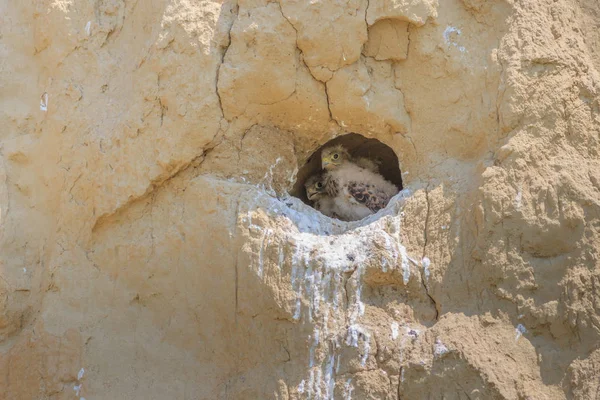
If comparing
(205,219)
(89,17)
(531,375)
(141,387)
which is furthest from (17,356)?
(531,375)

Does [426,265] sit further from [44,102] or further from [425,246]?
[44,102]

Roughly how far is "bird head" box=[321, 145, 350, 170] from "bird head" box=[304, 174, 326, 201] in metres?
0.16

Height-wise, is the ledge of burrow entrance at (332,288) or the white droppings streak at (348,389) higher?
the ledge of burrow entrance at (332,288)

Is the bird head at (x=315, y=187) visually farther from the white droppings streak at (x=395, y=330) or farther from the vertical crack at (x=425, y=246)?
the white droppings streak at (x=395, y=330)

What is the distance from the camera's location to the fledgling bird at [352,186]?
5.79 m

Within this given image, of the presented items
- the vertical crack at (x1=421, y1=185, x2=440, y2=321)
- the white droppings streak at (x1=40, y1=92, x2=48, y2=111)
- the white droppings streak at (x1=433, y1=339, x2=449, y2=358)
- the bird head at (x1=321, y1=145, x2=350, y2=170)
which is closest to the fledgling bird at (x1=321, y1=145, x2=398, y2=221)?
the bird head at (x1=321, y1=145, x2=350, y2=170)

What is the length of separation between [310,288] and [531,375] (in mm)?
1297

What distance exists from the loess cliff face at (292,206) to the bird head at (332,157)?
870 millimetres

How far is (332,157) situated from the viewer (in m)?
5.96

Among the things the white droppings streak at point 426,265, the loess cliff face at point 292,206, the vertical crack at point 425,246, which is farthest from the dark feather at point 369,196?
the white droppings streak at point 426,265

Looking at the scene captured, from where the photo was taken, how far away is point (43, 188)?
16.0 feet

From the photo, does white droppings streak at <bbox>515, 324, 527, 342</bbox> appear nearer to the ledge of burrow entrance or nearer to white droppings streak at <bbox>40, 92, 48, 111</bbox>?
the ledge of burrow entrance

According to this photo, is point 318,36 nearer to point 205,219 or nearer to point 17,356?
Result: point 205,219

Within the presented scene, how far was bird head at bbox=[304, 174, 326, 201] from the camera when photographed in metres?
6.04
